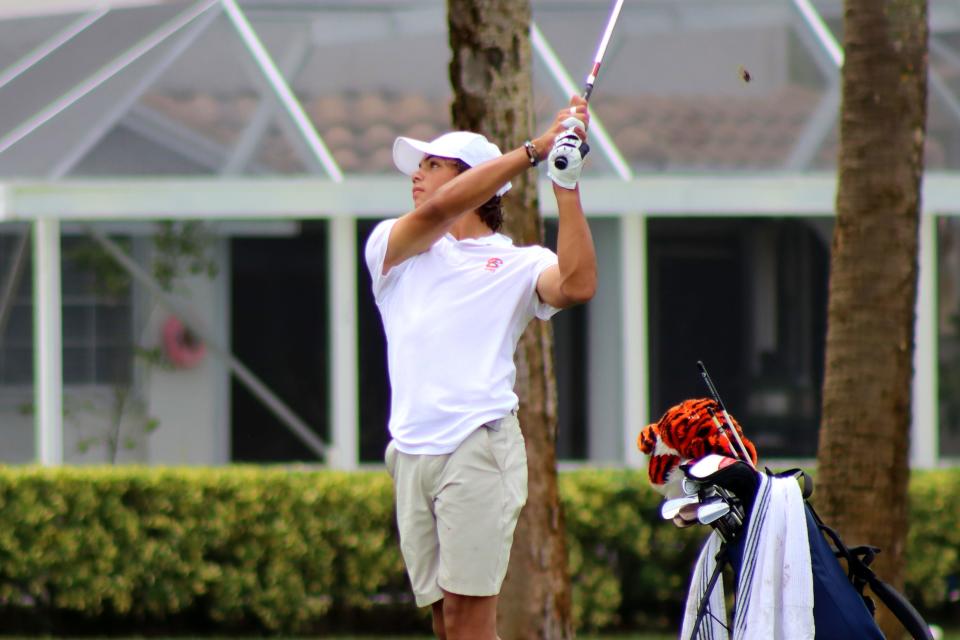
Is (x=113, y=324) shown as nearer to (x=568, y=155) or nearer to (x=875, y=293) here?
(x=875, y=293)

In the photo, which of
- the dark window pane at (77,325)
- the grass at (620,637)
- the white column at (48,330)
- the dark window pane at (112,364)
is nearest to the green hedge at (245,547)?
the grass at (620,637)

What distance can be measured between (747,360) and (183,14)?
441cm

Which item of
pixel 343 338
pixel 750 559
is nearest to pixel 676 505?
pixel 750 559

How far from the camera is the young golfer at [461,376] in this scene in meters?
4.10

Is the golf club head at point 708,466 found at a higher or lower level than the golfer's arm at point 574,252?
lower

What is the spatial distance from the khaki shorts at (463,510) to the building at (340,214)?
16.9 feet

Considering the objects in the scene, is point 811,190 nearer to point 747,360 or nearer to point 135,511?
→ point 747,360

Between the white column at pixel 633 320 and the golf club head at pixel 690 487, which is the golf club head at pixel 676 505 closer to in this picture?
the golf club head at pixel 690 487

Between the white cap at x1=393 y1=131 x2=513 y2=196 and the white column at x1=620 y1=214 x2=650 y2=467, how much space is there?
16.9ft

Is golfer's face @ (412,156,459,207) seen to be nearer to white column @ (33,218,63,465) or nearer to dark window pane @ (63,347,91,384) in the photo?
white column @ (33,218,63,465)

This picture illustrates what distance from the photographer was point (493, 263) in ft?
13.9

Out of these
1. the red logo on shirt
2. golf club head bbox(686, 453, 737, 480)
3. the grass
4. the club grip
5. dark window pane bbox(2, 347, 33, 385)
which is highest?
the club grip

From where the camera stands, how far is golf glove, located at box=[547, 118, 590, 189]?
151 inches

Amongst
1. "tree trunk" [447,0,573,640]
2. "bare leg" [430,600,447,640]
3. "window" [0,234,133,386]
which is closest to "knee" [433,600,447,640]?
"bare leg" [430,600,447,640]
